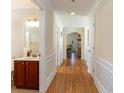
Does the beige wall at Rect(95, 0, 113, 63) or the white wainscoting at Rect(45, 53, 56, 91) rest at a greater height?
the beige wall at Rect(95, 0, 113, 63)

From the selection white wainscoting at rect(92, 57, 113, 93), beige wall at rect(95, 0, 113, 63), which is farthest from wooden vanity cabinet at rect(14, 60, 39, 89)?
beige wall at rect(95, 0, 113, 63)

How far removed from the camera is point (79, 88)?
4211mm

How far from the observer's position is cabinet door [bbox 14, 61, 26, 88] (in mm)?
4074

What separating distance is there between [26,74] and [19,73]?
0.21 m

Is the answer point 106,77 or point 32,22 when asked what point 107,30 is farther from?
point 32,22

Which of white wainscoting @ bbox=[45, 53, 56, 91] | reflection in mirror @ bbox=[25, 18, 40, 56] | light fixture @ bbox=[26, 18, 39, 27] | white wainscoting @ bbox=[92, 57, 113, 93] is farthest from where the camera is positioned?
reflection in mirror @ bbox=[25, 18, 40, 56]

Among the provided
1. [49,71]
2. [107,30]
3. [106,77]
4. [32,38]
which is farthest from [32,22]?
[106,77]

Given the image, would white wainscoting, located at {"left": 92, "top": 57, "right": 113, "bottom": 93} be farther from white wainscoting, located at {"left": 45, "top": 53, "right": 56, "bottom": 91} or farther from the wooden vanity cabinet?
the wooden vanity cabinet

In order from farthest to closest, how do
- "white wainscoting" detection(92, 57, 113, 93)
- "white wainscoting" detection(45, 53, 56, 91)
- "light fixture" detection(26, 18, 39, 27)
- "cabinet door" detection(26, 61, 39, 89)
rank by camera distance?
"light fixture" detection(26, 18, 39, 27) < "white wainscoting" detection(45, 53, 56, 91) < "cabinet door" detection(26, 61, 39, 89) < "white wainscoting" detection(92, 57, 113, 93)

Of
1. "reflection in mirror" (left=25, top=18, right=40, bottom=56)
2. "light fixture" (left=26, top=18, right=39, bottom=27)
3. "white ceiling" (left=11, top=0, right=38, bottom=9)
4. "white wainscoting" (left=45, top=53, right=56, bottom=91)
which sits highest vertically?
"white ceiling" (left=11, top=0, right=38, bottom=9)
